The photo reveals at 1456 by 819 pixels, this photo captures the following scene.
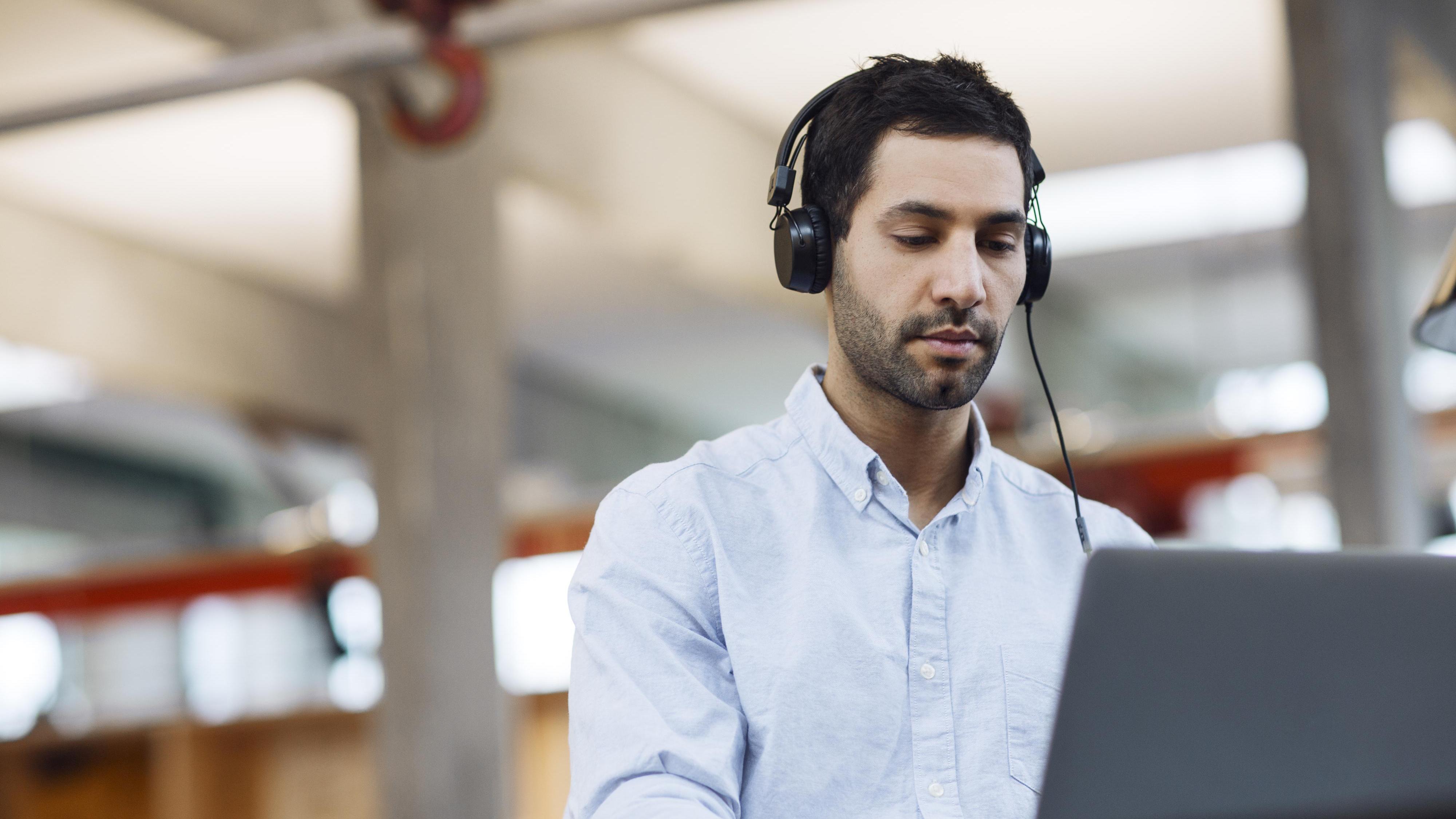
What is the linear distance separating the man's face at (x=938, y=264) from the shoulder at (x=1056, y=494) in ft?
0.53

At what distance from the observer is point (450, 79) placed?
13.2ft

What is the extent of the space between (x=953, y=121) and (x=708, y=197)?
17.0 feet

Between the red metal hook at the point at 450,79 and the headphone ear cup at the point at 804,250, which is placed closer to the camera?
the headphone ear cup at the point at 804,250

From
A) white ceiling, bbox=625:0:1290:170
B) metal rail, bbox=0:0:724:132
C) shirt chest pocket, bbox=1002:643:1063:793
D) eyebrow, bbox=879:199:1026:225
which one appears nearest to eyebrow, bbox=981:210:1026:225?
eyebrow, bbox=879:199:1026:225

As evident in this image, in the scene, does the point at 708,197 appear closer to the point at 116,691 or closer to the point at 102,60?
the point at 102,60

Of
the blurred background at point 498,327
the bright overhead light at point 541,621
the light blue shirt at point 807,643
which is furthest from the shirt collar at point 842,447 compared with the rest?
the bright overhead light at point 541,621

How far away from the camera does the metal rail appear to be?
154 inches

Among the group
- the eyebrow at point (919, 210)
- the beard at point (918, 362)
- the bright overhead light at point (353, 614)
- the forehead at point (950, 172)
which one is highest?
the bright overhead light at point (353, 614)

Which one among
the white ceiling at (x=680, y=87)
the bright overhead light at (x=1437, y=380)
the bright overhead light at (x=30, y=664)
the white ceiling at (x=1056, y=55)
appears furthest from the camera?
the bright overhead light at (x=30, y=664)

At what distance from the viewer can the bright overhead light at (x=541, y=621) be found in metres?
8.53

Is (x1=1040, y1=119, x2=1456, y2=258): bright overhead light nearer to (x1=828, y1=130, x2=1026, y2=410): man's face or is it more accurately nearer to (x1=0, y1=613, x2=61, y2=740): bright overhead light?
(x1=828, y1=130, x2=1026, y2=410): man's face

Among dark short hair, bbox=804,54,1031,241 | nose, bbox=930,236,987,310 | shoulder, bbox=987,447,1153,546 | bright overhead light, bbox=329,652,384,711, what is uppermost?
bright overhead light, bbox=329,652,384,711

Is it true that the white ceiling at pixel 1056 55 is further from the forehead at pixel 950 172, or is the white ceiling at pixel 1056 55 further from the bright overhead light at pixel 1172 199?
the forehead at pixel 950 172

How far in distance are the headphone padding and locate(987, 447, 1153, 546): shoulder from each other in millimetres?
203
